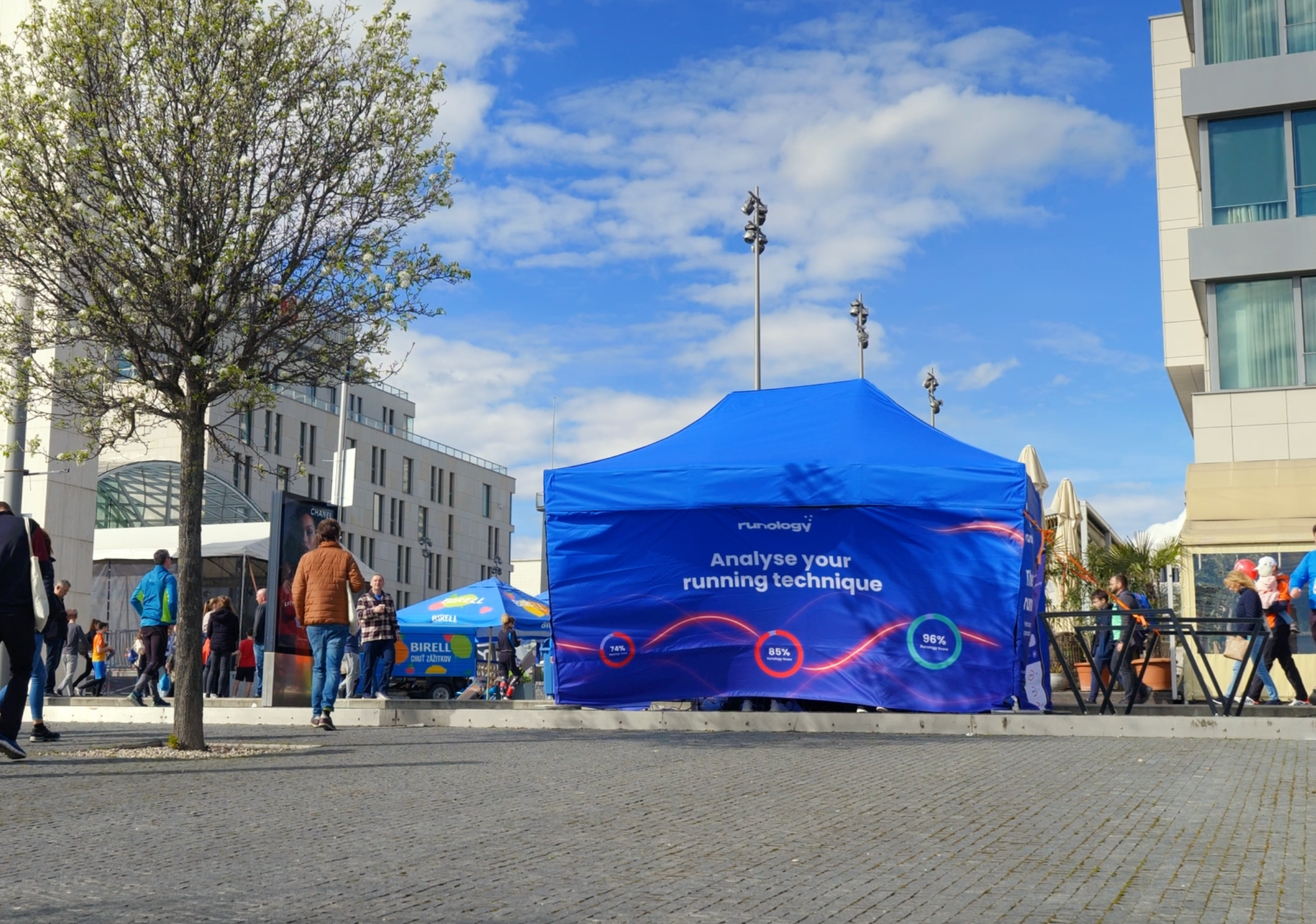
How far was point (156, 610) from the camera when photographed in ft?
52.9

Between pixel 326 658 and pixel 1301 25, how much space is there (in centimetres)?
1998

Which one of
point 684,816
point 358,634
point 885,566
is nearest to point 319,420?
point 358,634

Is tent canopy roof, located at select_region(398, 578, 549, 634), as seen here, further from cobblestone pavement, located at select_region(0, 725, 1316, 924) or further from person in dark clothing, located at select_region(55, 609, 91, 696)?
cobblestone pavement, located at select_region(0, 725, 1316, 924)

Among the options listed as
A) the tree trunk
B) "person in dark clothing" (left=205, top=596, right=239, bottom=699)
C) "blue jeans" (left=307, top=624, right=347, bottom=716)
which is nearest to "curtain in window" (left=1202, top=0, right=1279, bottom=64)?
"person in dark clothing" (left=205, top=596, right=239, bottom=699)

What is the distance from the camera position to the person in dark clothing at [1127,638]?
1292 centimetres

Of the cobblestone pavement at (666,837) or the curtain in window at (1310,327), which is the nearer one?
the cobblestone pavement at (666,837)

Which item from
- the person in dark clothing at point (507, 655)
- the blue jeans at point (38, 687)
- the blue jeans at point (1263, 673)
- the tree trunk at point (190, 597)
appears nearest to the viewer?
the tree trunk at point (190, 597)

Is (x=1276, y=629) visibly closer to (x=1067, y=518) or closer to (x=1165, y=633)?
(x=1165, y=633)

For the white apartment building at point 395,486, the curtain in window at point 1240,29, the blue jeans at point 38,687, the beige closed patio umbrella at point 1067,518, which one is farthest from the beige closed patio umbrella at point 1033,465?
the white apartment building at point 395,486

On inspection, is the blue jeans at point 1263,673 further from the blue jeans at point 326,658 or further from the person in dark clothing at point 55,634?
the person in dark clothing at point 55,634

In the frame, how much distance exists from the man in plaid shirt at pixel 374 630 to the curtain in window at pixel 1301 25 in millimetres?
17539

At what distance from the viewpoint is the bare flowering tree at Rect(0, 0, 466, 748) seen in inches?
402

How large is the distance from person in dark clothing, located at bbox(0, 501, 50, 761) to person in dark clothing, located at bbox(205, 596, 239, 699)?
10.3 m

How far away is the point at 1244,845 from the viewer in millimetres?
5805
